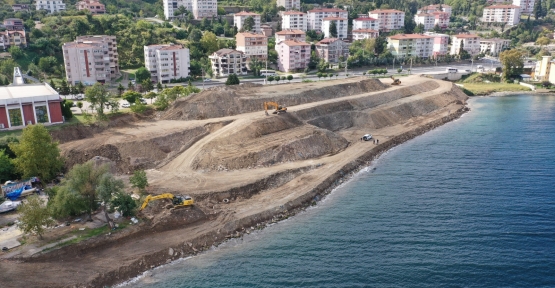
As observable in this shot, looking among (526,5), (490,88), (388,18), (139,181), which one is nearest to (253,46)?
(490,88)

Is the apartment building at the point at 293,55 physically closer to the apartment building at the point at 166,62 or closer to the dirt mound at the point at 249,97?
the apartment building at the point at 166,62

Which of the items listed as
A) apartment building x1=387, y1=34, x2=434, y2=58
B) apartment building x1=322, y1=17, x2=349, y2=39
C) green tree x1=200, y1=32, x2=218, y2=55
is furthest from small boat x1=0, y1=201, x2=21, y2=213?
apartment building x1=322, y1=17, x2=349, y2=39

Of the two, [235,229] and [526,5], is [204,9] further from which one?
[526,5]

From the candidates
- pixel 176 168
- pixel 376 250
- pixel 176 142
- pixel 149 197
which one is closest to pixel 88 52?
pixel 176 142

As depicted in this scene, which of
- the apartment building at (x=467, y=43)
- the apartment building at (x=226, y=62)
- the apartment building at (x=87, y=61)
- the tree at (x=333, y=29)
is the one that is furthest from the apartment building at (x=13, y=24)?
the apartment building at (x=467, y=43)

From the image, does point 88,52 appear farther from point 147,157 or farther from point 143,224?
point 143,224

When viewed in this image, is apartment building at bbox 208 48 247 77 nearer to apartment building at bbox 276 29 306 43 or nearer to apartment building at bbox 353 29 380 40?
apartment building at bbox 276 29 306 43
